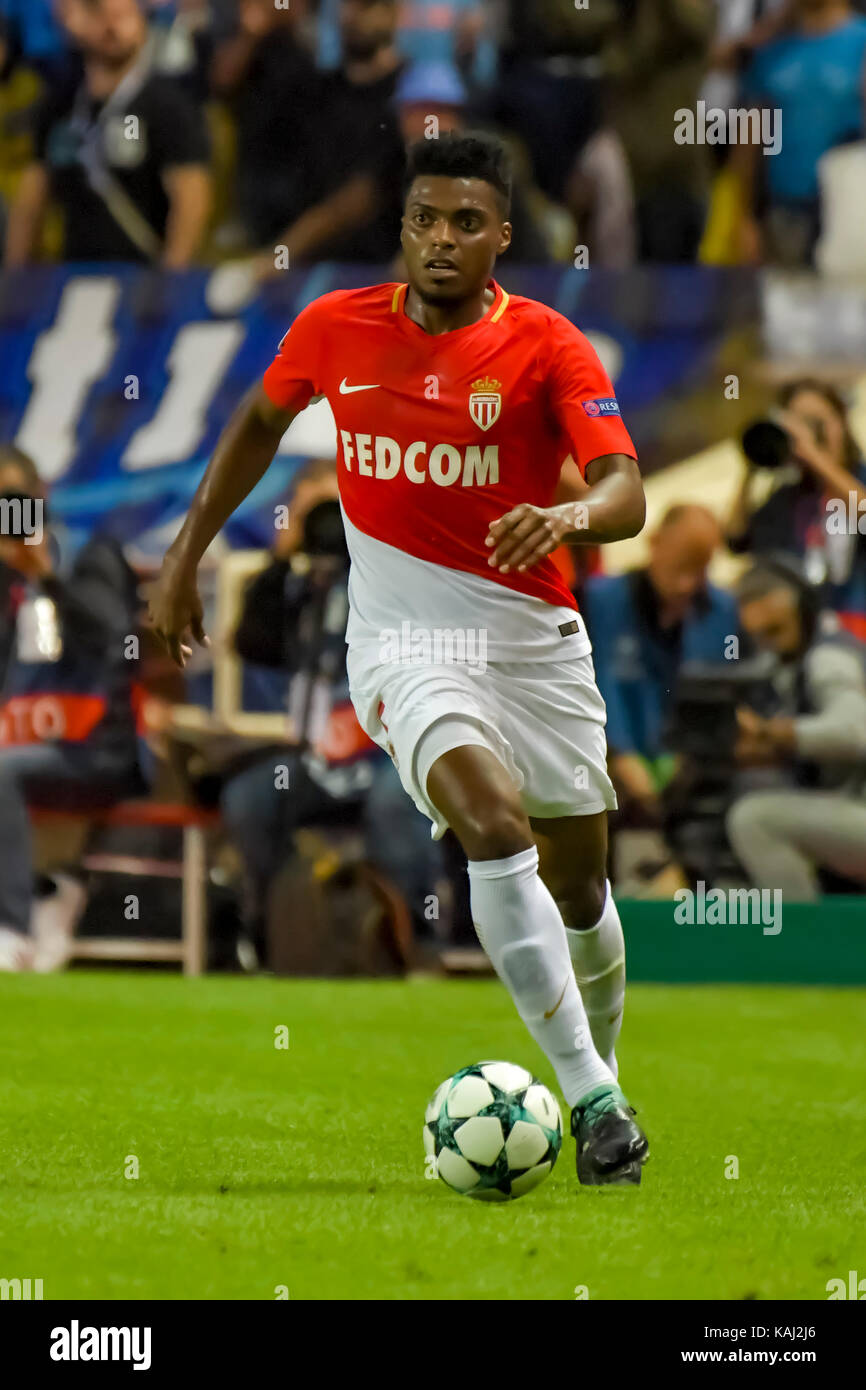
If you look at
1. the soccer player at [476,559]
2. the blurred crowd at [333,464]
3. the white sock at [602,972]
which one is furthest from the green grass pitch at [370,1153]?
the blurred crowd at [333,464]

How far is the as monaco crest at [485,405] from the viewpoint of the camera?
4777 mm

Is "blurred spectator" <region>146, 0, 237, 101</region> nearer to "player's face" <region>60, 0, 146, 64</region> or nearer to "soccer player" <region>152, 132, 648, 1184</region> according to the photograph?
"player's face" <region>60, 0, 146, 64</region>

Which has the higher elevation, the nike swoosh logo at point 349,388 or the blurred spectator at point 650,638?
the blurred spectator at point 650,638

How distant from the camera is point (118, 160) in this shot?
11117 mm

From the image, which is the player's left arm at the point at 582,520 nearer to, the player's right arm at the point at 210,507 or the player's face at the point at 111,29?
the player's right arm at the point at 210,507

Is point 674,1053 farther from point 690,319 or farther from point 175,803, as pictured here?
point 690,319

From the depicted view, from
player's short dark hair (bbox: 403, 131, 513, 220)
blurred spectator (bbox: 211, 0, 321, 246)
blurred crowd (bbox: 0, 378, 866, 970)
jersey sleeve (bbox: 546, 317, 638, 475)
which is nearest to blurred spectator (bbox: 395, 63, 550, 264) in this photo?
blurred spectator (bbox: 211, 0, 321, 246)

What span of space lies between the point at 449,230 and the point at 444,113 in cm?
626

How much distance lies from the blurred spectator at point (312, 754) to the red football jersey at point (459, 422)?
16.6 feet

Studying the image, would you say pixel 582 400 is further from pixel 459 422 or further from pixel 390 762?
pixel 390 762

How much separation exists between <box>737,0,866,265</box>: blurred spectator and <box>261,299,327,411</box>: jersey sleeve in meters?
6.27

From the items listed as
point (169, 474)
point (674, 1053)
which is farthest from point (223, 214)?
point (674, 1053)

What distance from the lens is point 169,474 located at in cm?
1069

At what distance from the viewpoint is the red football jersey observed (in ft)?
15.7
